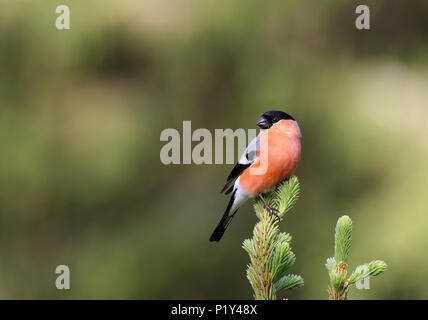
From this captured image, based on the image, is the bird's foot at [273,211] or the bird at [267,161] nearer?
the bird's foot at [273,211]

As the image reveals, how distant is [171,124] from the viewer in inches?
183

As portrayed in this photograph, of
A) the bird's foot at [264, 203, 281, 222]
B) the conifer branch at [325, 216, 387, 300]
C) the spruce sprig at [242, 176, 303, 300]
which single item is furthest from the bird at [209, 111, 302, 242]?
the conifer branch at [325, 216, 387, 300]

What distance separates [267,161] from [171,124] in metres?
2.04

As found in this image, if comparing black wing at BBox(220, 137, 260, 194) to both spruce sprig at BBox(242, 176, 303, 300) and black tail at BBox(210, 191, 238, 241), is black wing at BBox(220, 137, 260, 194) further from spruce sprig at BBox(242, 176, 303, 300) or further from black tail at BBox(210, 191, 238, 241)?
spruce sprig at BBox(242, 176, 303, 300)

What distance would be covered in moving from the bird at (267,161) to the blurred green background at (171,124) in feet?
4.09

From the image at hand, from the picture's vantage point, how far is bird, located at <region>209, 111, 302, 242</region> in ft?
8.75

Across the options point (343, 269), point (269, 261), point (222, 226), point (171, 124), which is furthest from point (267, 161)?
point (171, 124)

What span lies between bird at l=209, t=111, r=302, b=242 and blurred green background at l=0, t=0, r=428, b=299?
1246 millimetres

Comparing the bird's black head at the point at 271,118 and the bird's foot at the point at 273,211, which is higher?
the bird's black head at the point at 271,118

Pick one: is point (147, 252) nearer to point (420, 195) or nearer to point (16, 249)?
point (16, 249)

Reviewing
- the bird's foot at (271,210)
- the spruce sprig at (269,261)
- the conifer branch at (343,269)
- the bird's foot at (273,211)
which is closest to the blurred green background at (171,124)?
the bird's foot at (271,210)

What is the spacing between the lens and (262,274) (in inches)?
69.2

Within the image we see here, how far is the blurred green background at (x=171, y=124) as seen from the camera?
4070 mm

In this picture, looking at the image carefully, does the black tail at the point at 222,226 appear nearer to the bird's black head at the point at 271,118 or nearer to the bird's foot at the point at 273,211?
the bird's black head at the point at 271,118
